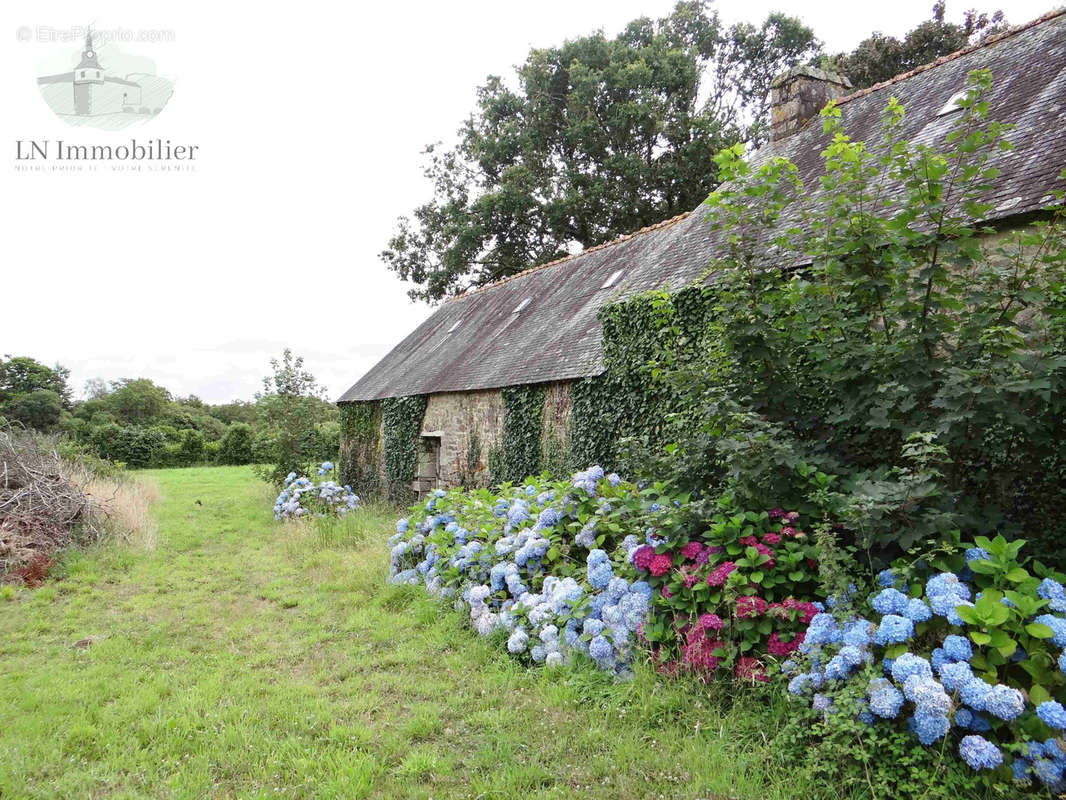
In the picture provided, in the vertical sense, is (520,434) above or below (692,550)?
above

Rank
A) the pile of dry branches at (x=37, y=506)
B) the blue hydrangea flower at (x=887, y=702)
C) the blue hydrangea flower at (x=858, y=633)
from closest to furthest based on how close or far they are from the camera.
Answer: the blue hydrangea flower at (x=887, y=702), the blue hydrangea flower at (x=858, y=633), the pile of dry branches at (x=37, y=506)

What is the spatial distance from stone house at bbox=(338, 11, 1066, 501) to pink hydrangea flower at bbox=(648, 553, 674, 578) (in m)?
2.19

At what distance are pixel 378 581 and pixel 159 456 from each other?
30191 millimetres

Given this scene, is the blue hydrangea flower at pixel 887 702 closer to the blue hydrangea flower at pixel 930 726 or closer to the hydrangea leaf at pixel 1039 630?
the blue hydrangea flower at pixel 930 726

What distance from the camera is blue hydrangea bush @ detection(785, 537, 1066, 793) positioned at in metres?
2.56

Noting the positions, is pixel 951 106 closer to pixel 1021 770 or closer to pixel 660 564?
pixel 660 564

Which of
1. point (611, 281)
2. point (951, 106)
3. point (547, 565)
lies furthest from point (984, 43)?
point (547, 565)

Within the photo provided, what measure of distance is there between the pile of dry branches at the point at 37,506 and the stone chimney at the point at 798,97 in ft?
42.8

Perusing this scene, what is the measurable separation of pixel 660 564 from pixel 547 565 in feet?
4.74

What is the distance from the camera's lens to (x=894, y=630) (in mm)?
2904

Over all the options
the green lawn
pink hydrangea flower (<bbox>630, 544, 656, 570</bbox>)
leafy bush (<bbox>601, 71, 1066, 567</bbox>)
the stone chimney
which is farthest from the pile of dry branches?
the stone chimney

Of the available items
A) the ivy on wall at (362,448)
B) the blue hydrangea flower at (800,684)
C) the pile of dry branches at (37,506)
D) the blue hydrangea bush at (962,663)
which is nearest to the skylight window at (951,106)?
the blue hydrangea bush at (962,663)

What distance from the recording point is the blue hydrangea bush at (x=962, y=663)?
256 centimetres

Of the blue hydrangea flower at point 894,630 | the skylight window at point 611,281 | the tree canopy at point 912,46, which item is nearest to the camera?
the blue hydrangea flower at point 894,630
